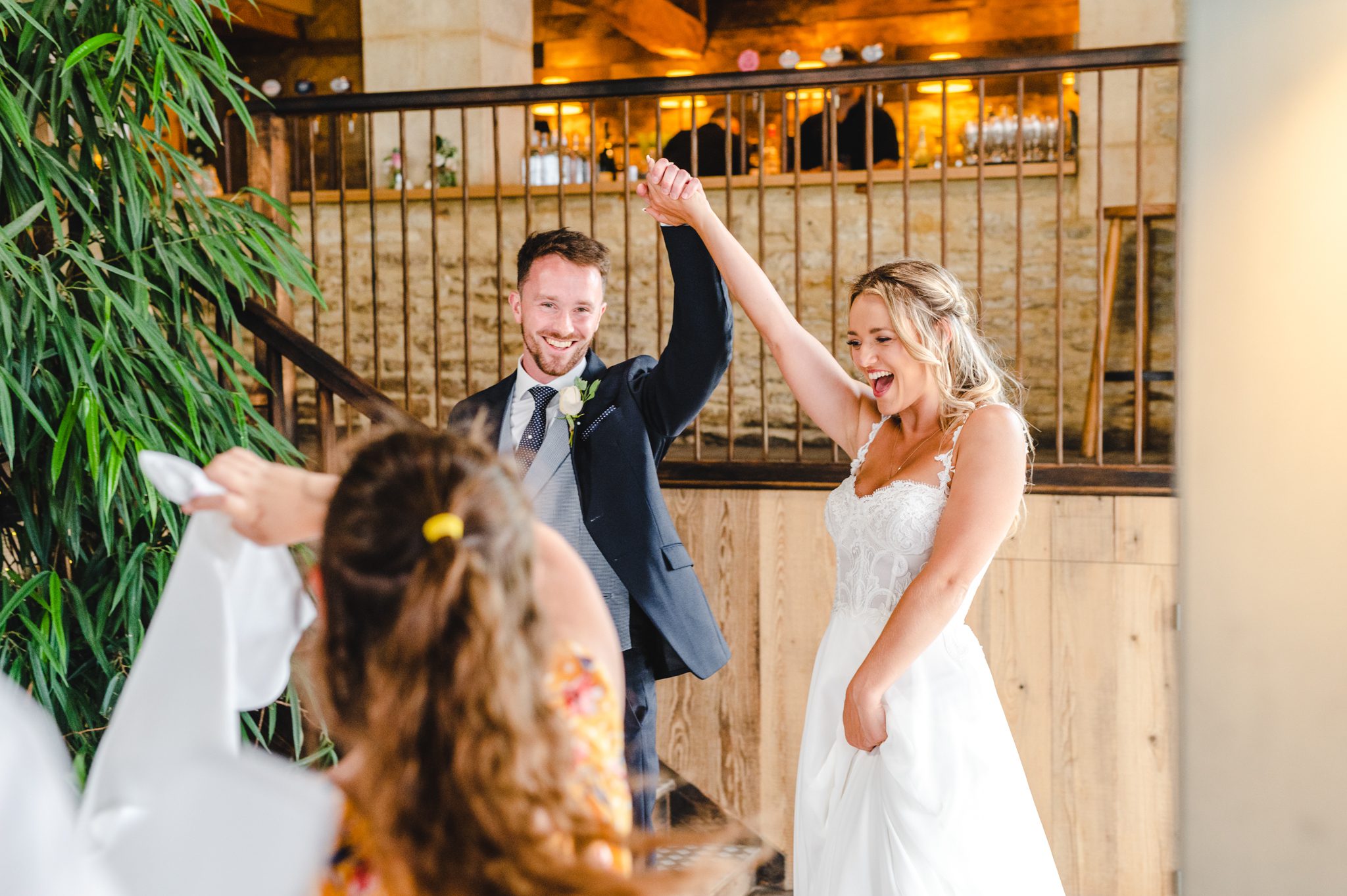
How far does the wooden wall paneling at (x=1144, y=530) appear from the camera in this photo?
9.89ft

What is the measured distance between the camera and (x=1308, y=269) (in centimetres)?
149

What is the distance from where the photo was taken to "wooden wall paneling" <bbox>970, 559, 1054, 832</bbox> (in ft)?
10.1

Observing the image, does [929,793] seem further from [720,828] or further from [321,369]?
[321,369]

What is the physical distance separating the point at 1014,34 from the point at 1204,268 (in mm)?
6448

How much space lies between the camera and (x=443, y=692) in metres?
0.88

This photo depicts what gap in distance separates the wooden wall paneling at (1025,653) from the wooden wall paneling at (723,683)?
65 cm

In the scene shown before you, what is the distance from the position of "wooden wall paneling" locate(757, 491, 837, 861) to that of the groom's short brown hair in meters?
1.27

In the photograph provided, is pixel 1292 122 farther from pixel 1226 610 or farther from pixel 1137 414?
pixel 1137 414

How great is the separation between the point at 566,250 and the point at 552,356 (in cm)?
20

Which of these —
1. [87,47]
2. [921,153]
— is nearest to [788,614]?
[87,47]

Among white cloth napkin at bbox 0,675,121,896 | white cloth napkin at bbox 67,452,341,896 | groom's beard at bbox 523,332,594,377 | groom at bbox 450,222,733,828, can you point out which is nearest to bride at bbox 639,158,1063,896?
groom at bbox 450,222,733,828

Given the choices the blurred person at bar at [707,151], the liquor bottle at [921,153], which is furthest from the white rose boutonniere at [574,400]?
the blurred person at bar at [707,151]

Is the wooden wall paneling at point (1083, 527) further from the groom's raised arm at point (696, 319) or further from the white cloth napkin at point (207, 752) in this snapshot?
the white cloth napkin at point (207, 752)

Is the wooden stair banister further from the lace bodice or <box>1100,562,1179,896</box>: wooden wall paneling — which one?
<box>1100,562,1179,896</box>: wooden wall paneling
